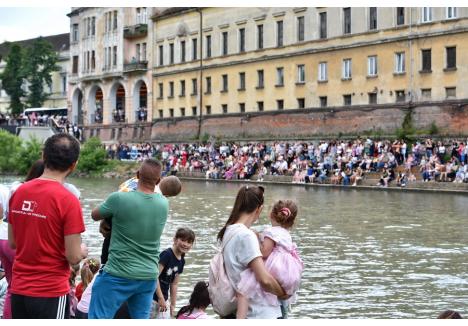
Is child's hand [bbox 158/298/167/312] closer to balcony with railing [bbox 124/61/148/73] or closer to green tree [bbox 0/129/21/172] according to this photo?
green tree [bbox 0/129/21/172]

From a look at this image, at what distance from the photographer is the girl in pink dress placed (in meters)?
7.18

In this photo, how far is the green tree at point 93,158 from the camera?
60500 mm

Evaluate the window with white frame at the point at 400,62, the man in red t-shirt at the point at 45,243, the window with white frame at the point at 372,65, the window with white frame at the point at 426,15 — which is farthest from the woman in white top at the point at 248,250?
the window with white frame at the point at 372,65

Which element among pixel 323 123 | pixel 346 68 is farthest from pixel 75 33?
pixel 323 123

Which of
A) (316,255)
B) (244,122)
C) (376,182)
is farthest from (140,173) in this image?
(244,122)

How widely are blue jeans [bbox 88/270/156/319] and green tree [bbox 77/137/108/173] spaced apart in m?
53.4

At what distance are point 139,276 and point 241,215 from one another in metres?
0.97

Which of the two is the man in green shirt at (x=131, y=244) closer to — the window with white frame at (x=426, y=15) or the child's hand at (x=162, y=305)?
the child's hand at (x=162, y=305)

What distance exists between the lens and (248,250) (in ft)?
23.1

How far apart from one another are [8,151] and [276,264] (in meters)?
57.0

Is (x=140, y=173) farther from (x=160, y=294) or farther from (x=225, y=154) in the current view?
(x=225, y=154)

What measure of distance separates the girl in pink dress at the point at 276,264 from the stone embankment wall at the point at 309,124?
38.7m

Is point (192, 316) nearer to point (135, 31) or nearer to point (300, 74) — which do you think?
point (300, 74)

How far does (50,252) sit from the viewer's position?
20.4 ft
